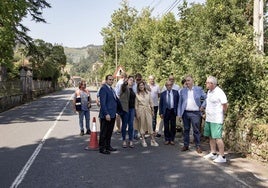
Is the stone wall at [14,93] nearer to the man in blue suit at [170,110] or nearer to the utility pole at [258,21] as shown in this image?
the man in blue suit at [170,110]

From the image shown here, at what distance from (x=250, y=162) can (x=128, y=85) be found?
12.8ft

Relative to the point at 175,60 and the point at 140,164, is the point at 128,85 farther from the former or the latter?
the point at 175,60

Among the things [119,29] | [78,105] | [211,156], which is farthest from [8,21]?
[119,29]

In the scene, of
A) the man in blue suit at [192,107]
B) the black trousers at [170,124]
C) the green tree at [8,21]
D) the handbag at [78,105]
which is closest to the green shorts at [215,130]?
the man in blue suit at [192,107]

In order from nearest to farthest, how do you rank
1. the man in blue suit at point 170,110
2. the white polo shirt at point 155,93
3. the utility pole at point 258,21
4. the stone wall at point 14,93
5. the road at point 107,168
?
the road at point 107,168, the utility pole at point 258,21, the man in blue suit at point 170,110, the white polo shirt at point 155,93, the stone wall at point 14,93

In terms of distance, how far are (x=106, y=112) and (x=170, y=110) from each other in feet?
6.98

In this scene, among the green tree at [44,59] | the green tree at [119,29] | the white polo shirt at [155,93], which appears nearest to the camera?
the white polo shirt at [155,93]

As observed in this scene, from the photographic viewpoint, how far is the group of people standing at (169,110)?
802cm

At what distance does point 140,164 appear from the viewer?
7.82 m

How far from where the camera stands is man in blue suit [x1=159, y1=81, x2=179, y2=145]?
10.3 metres

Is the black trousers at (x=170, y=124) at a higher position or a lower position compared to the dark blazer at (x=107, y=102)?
lower

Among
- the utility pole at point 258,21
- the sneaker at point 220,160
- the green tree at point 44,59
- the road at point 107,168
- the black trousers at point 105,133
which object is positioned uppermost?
the green tree at point 44,59

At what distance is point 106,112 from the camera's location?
899 cm

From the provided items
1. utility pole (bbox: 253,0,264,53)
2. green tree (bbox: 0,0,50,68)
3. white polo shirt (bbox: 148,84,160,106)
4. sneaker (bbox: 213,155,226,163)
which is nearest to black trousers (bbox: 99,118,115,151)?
sneaker (bbox: 213,155,226,163)
